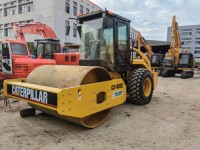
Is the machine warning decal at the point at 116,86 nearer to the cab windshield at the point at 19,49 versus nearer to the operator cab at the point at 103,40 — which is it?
the operator cab at the point at 103,40

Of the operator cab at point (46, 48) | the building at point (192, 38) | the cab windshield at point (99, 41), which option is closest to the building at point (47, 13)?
the operator cab at point (46, 48)

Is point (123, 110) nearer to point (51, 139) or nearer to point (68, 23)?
point (51, 139)

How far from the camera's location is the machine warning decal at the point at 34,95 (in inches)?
123

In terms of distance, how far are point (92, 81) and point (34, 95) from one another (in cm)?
118

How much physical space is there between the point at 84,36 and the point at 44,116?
213cm

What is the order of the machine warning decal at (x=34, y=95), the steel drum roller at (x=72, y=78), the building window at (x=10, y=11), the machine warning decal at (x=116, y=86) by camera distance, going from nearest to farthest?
1. the machine warning decal at (x=34, y=95)
2. the steel drum roller at (x=72, y=78)
3. the machine warning decal at (x=116, y=86)
4. the building window at (x=10, y=11)

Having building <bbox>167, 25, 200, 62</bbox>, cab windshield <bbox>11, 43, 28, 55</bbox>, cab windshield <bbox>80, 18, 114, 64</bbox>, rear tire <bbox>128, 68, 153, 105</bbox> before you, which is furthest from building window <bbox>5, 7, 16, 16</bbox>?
building <bbox>167, 25, 200, 62</bbox>

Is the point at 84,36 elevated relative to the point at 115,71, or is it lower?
elevated

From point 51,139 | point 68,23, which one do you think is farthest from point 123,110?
point 68,23

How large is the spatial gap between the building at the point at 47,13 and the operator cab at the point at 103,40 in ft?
65.5

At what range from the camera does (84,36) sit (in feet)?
16.7

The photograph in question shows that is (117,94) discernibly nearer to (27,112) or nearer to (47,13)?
(27,112)

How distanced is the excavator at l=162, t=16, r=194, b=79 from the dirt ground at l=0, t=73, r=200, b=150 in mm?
11482

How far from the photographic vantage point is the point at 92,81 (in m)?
4.12
